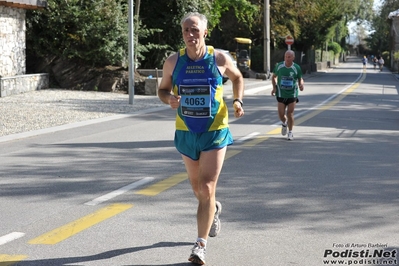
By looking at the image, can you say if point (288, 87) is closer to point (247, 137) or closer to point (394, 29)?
point (247, 137)

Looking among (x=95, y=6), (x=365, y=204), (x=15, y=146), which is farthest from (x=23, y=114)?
(x=365, y=204)

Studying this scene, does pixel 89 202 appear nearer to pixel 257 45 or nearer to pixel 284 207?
pixel 284 207

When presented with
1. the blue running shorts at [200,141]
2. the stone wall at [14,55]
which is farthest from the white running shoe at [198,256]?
the stone wall at [14,55]

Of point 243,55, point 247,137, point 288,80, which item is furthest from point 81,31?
point 243,55

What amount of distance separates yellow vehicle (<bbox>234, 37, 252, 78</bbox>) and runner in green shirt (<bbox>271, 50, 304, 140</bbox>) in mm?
32133

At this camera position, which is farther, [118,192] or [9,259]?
[118,192]

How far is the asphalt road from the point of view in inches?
219

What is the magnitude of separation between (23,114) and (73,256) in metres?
12.7

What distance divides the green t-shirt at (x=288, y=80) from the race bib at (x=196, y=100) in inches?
301

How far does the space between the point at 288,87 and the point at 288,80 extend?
134 mm

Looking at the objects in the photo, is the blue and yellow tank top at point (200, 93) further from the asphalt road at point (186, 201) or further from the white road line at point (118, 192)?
the white road line at point (118, 192)

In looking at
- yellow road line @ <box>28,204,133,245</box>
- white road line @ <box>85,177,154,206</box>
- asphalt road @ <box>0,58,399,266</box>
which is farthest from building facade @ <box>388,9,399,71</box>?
yellow road line @ <box>28,204,133,245</box>

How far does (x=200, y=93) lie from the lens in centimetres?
547

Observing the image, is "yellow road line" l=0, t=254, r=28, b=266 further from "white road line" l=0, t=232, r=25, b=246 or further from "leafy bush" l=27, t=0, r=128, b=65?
"leafy bush" l=27, t=0, r=128, b=65
